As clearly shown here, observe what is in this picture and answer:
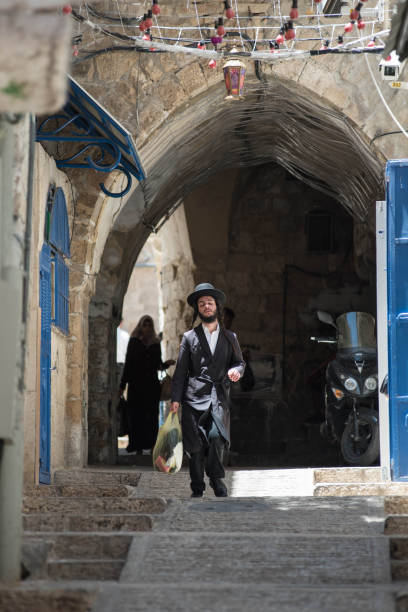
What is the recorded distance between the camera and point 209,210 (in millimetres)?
16891

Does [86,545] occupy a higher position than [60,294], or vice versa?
[60,294]

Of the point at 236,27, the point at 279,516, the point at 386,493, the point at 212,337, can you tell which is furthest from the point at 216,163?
the point at 279,516

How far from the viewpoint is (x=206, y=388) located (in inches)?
313

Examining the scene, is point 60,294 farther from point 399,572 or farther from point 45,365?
point 399,572

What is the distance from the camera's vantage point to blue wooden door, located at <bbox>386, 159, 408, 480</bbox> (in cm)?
830

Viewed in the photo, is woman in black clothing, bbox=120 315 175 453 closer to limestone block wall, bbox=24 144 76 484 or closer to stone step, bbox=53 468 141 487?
limestone block wall, bbox=24 144 76 484

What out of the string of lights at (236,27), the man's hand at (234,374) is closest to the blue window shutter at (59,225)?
the string of lights at (236,27)

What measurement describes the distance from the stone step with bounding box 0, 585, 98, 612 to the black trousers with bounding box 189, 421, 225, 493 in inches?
128

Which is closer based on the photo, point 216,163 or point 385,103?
point 385,103

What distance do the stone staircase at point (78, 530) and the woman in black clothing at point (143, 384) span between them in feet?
22.3

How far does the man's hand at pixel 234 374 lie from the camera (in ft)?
25.2

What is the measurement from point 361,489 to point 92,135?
3.61 m

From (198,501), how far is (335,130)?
530cm

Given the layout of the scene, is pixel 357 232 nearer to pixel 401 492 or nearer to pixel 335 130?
pixel 335 130
